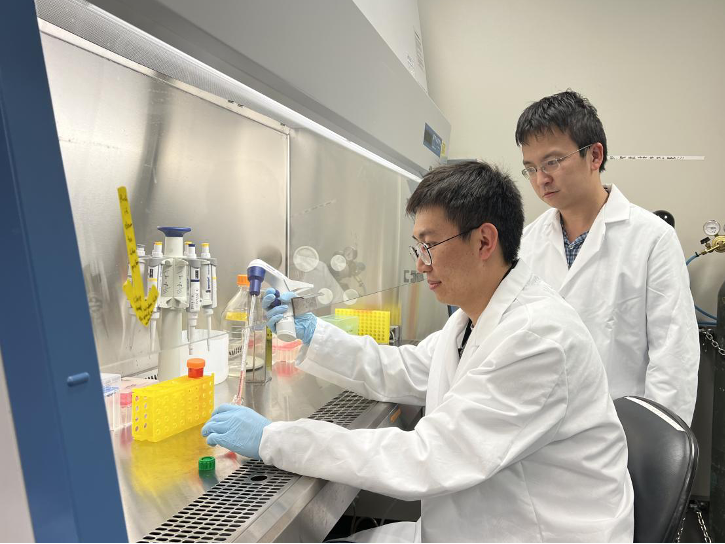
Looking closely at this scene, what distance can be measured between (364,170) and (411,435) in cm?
126

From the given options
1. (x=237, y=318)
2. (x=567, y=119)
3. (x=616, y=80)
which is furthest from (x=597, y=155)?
(x=616, y=80)

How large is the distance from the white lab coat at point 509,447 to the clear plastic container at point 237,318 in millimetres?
644

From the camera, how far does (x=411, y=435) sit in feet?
3.76

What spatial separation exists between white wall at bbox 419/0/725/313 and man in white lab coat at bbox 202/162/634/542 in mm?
1864

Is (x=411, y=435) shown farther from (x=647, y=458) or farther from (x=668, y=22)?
(x=668, y=22)

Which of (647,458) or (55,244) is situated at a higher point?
(55,244)

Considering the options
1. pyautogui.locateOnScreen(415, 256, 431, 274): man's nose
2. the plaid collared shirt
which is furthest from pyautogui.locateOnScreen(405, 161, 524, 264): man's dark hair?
the plaid collared shirt

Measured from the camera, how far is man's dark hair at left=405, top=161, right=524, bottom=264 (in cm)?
125

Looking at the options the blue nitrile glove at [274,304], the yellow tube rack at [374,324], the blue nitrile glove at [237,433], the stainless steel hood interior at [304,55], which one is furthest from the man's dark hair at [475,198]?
the yellow tube rack at [374,324]

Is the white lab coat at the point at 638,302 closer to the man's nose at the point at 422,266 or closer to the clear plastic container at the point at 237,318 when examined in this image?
the man's nose at the point at 422,266

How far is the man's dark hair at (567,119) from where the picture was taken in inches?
72.7

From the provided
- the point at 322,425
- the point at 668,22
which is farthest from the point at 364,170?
the point at 668,22

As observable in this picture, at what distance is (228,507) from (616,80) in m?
2.86

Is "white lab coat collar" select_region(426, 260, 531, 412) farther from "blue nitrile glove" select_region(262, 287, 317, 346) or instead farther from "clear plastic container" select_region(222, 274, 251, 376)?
"clear plastic container" select_region(222, 274, 251, 376)
